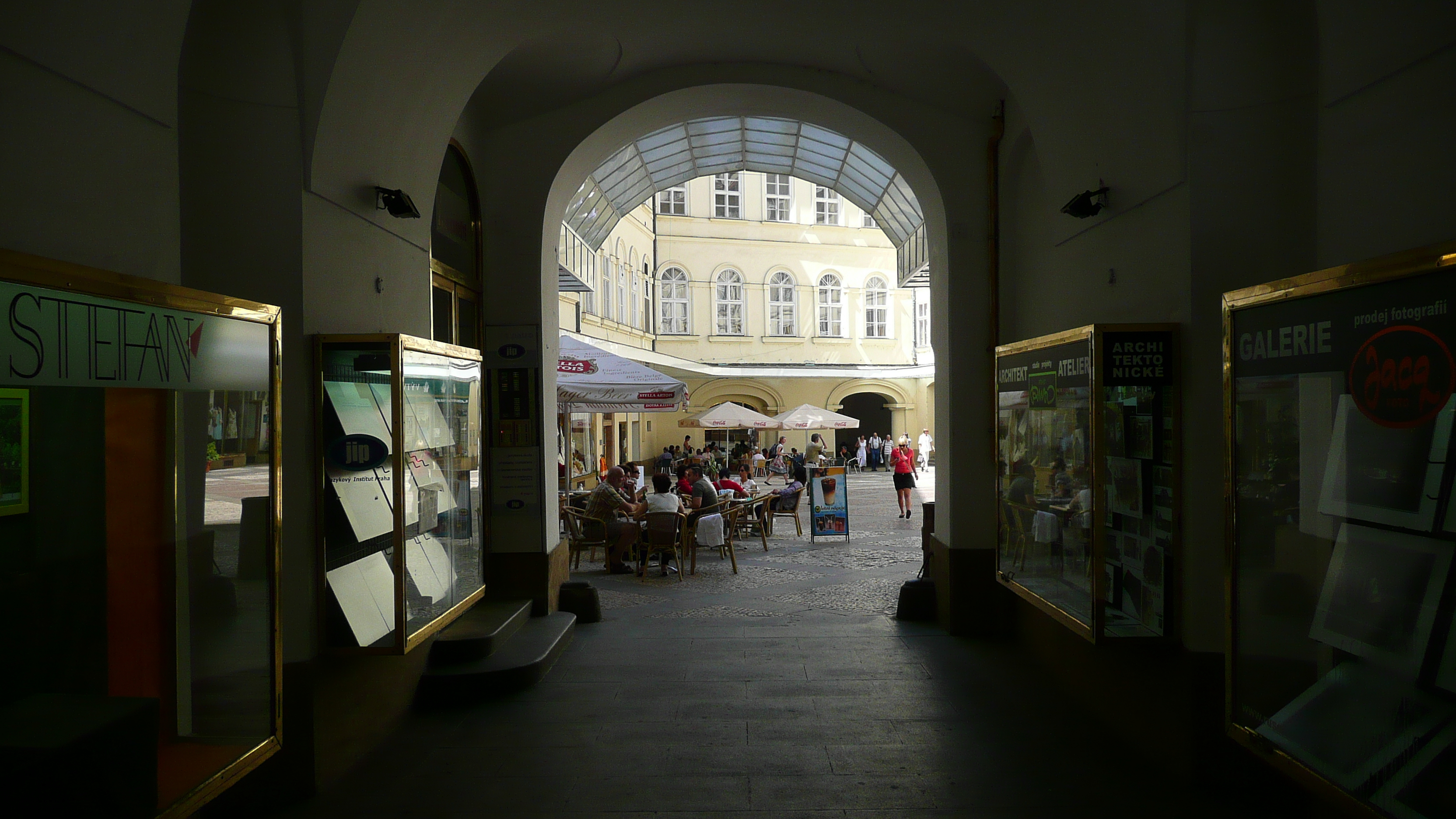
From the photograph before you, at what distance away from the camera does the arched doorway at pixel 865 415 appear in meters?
34.1

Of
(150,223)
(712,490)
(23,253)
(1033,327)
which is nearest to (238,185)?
(150,223)

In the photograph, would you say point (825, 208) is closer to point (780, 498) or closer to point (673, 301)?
point (673, 301)

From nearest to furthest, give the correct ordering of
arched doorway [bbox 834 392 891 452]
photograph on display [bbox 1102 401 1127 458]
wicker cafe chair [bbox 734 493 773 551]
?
Result: photograph on display [bbox 1102 401 1127 458], wicker cafe chair [bbox 734 493 773 551], arched doorway [bbox 834 392 891 452]

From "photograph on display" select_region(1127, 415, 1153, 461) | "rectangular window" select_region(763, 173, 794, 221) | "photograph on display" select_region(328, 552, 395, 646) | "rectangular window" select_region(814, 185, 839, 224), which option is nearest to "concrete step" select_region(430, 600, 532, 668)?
"photograph on display" select_region(328, 552, 395, 646)

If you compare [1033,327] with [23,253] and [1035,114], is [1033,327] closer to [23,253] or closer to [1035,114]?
[1035,114]

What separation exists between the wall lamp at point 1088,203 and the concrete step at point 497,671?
446 cm

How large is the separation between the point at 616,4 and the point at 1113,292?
3.62 m

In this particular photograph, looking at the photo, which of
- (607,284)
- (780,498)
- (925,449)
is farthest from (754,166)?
(925,449)

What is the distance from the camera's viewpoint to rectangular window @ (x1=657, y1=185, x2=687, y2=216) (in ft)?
97.3

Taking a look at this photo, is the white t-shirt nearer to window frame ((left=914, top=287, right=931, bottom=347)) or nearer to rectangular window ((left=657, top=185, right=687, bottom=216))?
rectangular window ((left=657, top=185, right=687, bottom=216))

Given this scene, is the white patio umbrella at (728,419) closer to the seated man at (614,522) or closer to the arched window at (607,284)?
the arched window at (607,284)

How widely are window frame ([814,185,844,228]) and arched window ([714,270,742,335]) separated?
3.71 meters

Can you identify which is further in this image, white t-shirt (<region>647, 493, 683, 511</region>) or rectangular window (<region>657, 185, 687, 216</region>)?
rectangular window (<region>657, 185, 687, 216</region>)

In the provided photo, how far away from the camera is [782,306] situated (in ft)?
101
